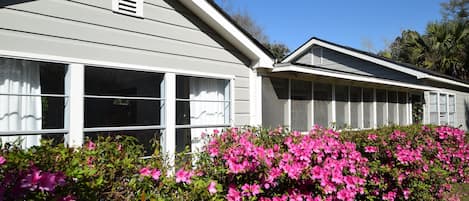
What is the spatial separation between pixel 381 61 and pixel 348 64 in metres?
1.26

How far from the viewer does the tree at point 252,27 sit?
29894 mm

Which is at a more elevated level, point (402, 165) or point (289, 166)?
point (289, 166)

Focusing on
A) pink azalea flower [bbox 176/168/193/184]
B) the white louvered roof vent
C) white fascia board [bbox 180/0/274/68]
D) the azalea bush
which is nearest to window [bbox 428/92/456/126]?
the azalea bush

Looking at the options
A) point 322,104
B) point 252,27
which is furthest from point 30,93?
point 252,27

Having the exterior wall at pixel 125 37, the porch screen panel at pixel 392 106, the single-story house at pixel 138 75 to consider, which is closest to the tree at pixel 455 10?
the porch screen panel at pixel 392 106

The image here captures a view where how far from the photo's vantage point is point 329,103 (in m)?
8.88

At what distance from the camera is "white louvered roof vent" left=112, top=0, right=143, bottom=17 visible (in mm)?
4812

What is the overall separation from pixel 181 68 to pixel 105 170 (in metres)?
3.21

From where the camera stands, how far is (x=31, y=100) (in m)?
4.08

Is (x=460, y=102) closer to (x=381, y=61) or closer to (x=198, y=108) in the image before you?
(x=381, y=61)

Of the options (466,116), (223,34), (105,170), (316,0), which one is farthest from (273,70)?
(316,0)

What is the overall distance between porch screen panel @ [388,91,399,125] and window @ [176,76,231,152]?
7429mm

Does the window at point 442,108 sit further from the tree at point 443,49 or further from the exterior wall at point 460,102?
the tree at point 443,49

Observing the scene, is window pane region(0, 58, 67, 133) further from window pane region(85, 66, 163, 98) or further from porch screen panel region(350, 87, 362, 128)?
porch screen panel region(350, 87, 362, 128)
